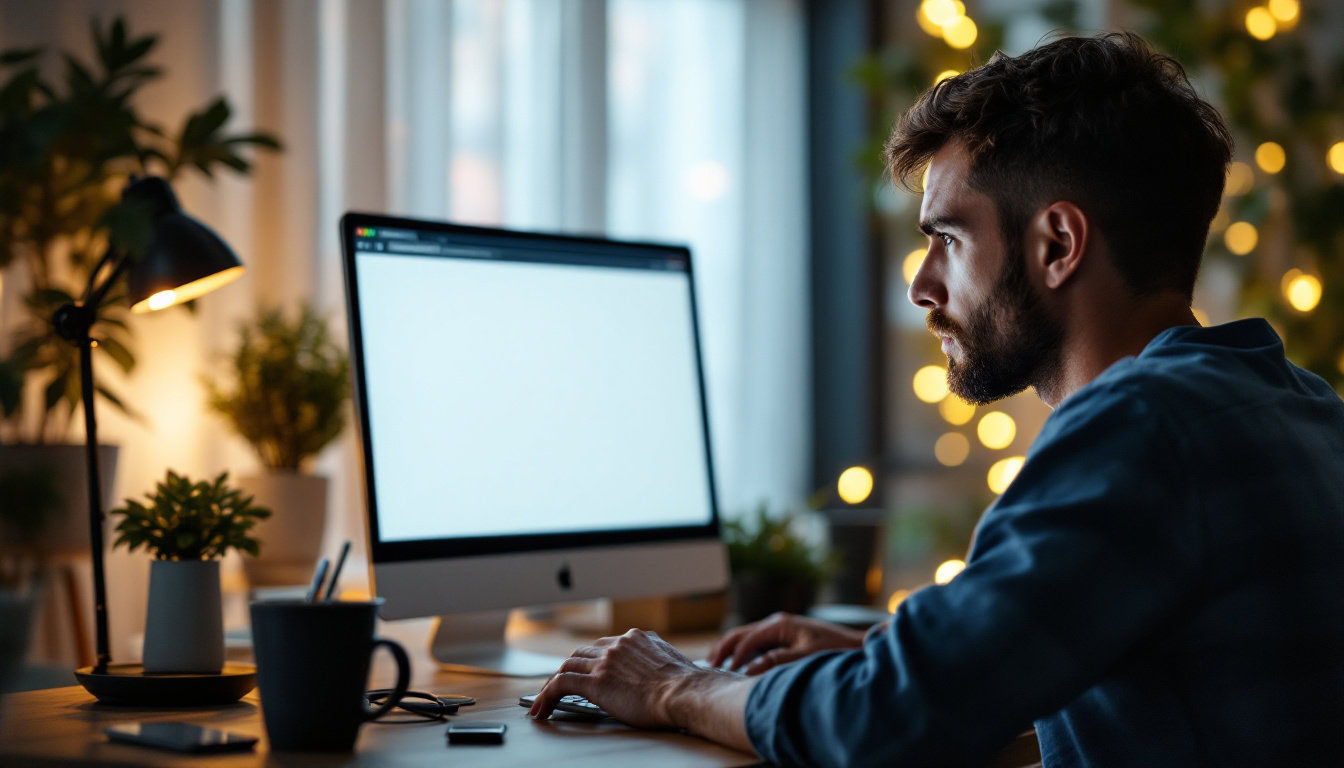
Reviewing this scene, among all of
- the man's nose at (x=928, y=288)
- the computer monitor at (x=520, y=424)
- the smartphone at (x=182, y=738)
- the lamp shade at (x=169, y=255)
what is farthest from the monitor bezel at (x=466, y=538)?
the man's nose at (x=928, y=288)

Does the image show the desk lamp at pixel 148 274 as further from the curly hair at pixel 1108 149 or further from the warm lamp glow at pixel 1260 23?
the warm lamp glow at pixel 1260 23

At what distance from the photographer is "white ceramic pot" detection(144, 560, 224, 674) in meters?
1.08

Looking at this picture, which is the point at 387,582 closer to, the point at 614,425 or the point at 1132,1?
the point at 614,425

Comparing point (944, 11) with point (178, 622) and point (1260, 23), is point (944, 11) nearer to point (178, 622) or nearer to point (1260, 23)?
point (1260, 23)

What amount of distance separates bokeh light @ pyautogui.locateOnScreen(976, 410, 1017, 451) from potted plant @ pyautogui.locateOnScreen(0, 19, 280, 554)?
6.17ft

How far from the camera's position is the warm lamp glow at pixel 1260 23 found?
2709 mm

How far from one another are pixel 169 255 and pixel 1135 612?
0.95 metres

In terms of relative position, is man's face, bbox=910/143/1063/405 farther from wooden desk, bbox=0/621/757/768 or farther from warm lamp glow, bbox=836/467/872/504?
warm lamp glow, bbox=836/467/872/504

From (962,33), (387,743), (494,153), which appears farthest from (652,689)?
(962,33)

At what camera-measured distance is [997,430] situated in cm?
300

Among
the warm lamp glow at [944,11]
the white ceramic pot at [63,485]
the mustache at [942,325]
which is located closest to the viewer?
the mustache at [942,325]

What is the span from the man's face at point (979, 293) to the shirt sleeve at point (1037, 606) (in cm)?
26

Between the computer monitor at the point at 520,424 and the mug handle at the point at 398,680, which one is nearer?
the mug handle at the point at 398,680

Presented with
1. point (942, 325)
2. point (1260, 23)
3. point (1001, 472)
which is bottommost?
point (1001, 472)
